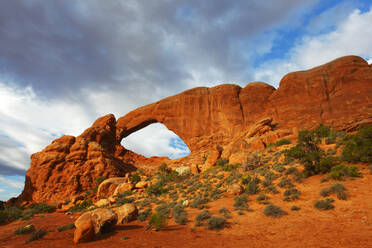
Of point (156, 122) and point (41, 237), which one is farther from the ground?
point (156, 122)

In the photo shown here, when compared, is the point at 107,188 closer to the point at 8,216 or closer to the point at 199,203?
the point at 8,216

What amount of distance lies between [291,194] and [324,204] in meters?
2.05

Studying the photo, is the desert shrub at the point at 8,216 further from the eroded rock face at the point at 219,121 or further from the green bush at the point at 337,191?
the green bush at the point at 337,191

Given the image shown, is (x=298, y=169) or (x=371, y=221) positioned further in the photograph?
(x=298, y=169)

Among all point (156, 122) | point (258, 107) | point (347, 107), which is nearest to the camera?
point (347, 107)

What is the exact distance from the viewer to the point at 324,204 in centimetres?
762

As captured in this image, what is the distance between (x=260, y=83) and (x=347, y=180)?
3168cm

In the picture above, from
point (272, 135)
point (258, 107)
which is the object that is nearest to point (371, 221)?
point (272, 135)

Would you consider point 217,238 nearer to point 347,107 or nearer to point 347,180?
point 347,180

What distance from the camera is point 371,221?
6.03 meters

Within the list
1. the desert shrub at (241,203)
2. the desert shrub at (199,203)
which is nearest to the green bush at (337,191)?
the desert shrub at (241,203)

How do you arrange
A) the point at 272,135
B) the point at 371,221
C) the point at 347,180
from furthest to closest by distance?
the point at 272,135, the point at 347,180, the point at 371,221

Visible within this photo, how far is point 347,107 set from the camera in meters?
27.8

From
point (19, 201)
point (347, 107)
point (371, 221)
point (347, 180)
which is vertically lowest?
point (371, 221)
